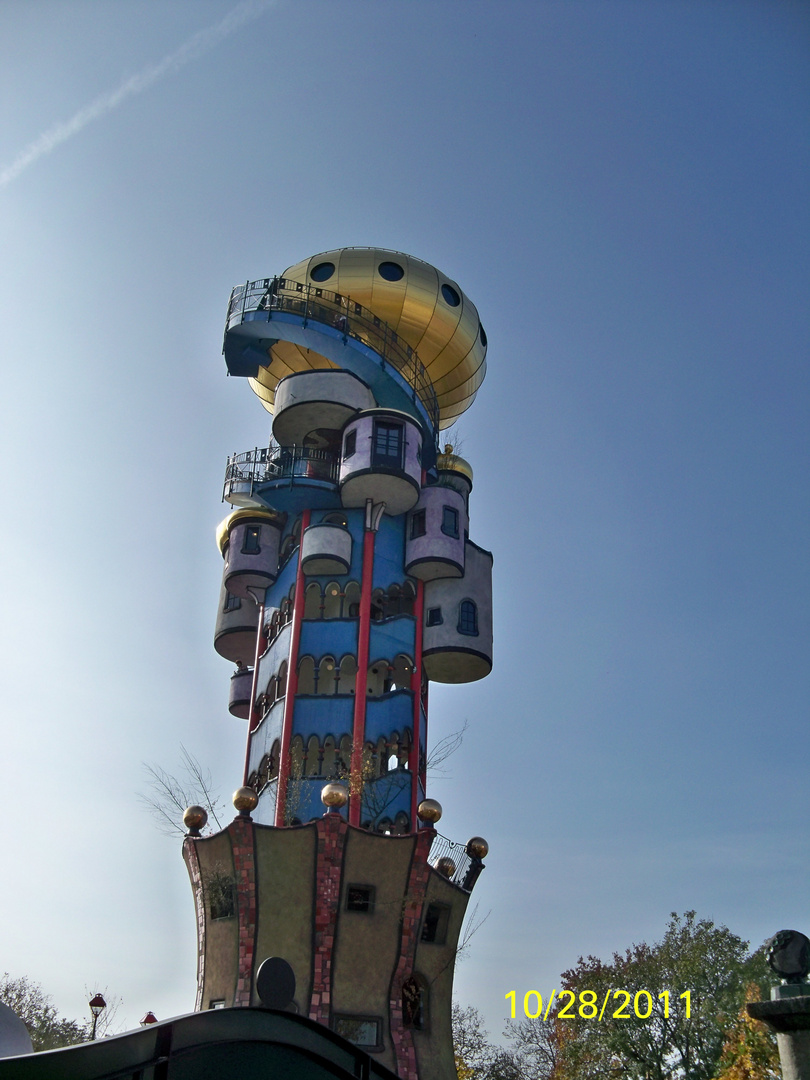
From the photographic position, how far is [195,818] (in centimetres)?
1902

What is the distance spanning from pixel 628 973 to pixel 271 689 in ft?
54.2

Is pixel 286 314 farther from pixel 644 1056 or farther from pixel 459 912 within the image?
pixel 644 1056

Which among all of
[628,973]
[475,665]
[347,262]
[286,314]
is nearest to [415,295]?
[347,262]

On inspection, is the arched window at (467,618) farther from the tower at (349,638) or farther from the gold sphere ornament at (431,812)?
the gold sphere ornament at (431,812)

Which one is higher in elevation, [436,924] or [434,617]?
[434,617]

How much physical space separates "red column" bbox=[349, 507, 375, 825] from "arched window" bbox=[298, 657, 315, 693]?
1.21 metres

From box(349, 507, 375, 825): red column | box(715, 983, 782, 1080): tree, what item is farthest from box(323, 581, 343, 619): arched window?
box(715, 983, 782, 1080): tree

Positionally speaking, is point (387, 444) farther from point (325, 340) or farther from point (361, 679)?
point (361, 679)

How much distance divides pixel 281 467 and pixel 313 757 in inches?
313

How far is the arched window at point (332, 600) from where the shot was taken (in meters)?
25.8

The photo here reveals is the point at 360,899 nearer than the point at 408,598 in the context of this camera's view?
Yes

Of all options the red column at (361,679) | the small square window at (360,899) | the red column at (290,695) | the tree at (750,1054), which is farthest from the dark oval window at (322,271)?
the tree at (750,1054)

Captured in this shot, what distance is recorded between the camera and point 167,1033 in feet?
15.0

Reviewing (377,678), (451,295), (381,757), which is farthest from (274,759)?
(451,295)
